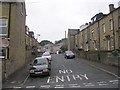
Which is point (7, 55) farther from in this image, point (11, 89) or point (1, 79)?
point (11, 89)

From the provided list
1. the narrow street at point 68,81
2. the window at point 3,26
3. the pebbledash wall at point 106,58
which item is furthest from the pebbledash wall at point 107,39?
the window at point 3,26

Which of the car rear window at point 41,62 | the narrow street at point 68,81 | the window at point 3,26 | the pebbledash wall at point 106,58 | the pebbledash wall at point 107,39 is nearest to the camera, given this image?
the narrow street at point 68,81

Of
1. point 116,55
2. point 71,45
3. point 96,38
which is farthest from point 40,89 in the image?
point 71,45

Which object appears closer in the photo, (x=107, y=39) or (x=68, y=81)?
(x=68, y=81)

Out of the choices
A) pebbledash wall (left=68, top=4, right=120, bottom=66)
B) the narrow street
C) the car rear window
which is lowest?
the narrow street

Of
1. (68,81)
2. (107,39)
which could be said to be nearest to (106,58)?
(107,39)

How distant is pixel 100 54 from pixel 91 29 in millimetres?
16917

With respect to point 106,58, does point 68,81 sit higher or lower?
lower

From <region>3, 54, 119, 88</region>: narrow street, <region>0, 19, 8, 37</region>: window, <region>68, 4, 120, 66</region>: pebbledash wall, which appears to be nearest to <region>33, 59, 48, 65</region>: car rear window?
<region>3, 54, 119, 88</region>: narrow street

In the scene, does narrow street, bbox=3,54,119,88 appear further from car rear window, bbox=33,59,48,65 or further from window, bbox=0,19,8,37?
window, bbox=0,19,8,37

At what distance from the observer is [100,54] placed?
117 ft

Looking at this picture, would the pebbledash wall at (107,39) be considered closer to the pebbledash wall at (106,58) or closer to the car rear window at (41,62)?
the pebbledash wall at (106,58)

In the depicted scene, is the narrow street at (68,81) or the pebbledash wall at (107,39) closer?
the narrow street at (68,81)

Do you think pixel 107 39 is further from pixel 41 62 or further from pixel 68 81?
pixel 68 81
